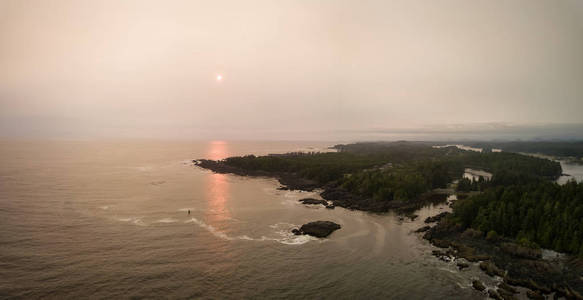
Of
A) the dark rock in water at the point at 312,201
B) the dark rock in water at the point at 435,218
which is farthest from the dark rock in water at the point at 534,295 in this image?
the dark rock in water at the point at 312,201

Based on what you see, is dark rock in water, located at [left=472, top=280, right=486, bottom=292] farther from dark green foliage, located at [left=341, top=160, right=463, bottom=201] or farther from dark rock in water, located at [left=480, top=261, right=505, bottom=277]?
dark green foliage, located at [left=341, top=160, right=463, bottom=201]

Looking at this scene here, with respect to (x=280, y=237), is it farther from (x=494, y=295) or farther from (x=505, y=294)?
(x=505, y=294)

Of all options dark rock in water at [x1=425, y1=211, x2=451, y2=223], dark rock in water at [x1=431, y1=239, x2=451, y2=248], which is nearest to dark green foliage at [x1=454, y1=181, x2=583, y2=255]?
dark rock in water at [x1=425, y1=211, x2=451, y2=223]

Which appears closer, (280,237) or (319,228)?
(280,237)

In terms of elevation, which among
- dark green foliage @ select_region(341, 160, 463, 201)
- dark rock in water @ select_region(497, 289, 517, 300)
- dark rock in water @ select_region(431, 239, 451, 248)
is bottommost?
dark rock in water @ select_region(431, 239, 451, 248)

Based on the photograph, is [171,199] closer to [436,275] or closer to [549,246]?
[436,275]

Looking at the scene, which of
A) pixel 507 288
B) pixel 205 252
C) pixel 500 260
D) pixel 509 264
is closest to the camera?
pixel 507 288

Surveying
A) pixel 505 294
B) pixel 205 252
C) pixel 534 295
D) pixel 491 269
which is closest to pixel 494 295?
pixel 505 294

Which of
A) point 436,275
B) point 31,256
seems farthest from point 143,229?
point 436,275
